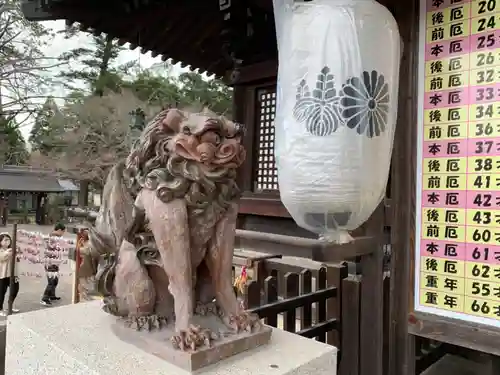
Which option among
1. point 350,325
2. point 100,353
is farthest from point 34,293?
point 100,353

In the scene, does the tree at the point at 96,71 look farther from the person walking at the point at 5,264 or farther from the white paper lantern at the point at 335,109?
the white paper lantern at the point at 335,109

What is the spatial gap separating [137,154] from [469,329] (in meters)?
1.44

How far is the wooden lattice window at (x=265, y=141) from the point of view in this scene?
3258 millimetres

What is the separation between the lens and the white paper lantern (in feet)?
4.46

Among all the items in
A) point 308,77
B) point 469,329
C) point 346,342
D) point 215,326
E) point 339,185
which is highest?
point 308,77

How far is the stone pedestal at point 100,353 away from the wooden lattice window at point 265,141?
6.34 feet

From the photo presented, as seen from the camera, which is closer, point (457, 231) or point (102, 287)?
point (102, 287)

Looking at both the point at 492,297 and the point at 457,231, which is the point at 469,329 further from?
the point at 457,231

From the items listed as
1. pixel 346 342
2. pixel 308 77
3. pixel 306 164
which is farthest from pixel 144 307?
pixel 346 342

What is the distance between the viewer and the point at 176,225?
1098mm

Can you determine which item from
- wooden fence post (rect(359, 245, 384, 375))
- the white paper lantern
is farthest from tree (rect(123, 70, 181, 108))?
the white paper lantern

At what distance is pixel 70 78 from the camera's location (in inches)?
508

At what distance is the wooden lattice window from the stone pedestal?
1.93m

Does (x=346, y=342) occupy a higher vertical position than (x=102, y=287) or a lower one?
lower
